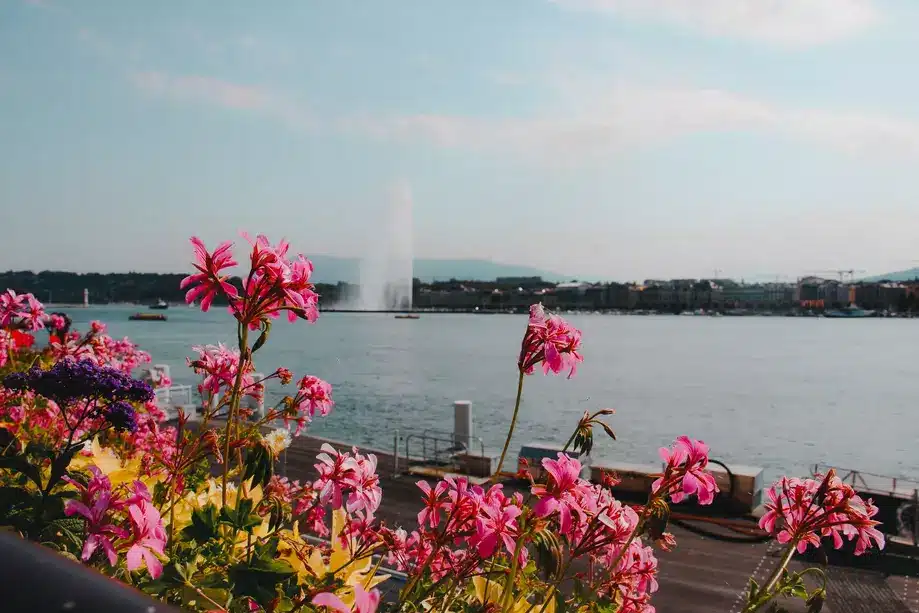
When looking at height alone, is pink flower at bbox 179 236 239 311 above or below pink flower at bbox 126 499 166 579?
above

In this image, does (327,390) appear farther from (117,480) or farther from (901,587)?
(901,587)

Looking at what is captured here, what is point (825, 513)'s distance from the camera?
6.00 feet

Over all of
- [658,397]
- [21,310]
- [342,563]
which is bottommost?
[658,397]

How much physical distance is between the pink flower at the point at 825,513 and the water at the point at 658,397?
28.5m

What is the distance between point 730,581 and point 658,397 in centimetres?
4459

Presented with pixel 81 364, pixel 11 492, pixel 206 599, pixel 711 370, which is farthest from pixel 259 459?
pixel 711 370

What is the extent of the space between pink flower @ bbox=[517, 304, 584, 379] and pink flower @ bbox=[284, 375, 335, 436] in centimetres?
64

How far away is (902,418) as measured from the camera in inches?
1940

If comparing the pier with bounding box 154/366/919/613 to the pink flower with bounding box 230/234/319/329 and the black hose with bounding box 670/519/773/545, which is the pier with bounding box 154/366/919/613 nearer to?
the black hose with bounding box 670/519/773/545

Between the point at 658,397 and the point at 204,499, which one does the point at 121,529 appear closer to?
the point at 204,499

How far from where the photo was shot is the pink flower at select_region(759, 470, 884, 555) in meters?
1.78

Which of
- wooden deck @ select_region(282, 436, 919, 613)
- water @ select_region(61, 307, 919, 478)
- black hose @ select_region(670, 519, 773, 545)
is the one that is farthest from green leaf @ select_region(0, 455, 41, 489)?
water @ select_region(61, 307, 919, 478)

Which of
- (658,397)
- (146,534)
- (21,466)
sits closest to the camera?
(146,534)

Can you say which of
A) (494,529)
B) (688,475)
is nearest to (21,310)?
(494,529)
